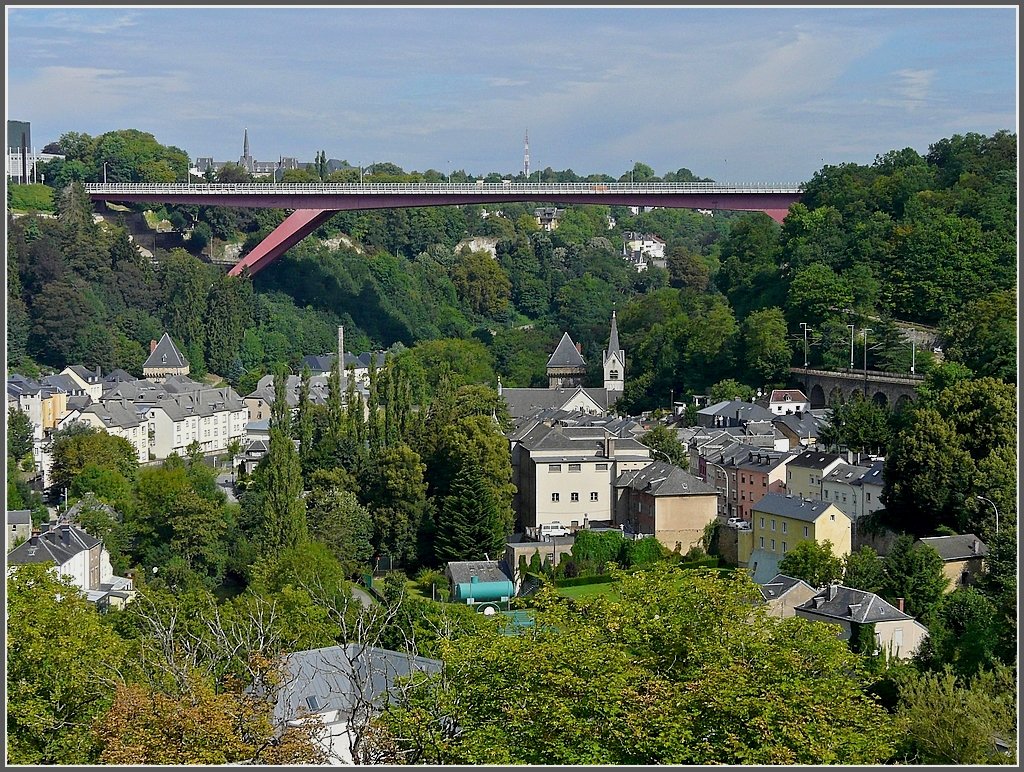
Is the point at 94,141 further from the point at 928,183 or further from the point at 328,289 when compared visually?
the point at 928,183

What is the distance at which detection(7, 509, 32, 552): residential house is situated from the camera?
81.2 ft

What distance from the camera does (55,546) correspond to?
2295cm

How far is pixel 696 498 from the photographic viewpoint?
2589 centimetres

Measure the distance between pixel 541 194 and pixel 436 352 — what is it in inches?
215

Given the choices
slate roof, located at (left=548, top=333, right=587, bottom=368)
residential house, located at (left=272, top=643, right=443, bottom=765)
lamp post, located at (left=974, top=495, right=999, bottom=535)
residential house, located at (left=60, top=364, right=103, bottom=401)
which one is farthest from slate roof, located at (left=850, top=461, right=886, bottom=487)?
slate roof, located at (left=548, top=333, right=587, bottom=368)

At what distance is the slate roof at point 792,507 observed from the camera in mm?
23516

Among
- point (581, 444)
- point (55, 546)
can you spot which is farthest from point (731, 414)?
point (55, 546)

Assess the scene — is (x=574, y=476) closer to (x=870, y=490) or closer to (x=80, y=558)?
(x=870, y=490)

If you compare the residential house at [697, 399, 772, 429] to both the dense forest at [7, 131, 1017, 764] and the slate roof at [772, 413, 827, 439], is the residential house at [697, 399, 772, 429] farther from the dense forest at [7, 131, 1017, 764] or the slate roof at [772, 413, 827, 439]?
the dense forest at [7, 131, 1017, 764]

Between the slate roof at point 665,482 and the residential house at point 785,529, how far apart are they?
1.41 m

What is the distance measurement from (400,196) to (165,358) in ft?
26.1

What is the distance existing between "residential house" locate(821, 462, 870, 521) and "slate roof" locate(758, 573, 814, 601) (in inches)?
191

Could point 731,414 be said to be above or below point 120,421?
above

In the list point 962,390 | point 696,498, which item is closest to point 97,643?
point 696,498
